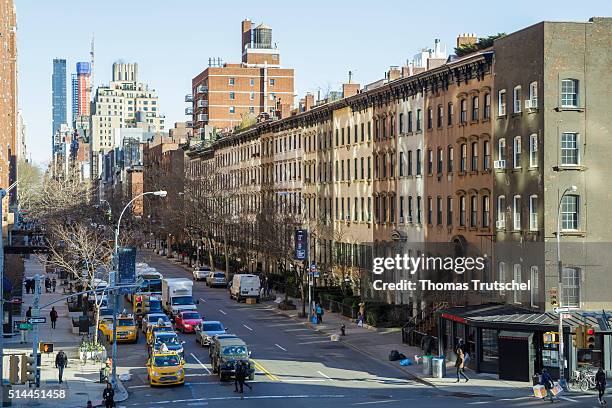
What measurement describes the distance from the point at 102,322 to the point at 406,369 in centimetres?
2383

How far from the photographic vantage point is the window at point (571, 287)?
50.2 metres

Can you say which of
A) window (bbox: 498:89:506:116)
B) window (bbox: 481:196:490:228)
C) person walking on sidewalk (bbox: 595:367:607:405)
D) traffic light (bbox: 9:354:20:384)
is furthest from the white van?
traffic light (bbox: 9:354:20:384)

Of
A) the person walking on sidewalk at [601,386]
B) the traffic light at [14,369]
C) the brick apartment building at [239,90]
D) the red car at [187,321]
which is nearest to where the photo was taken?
the traffic light at [14,369]

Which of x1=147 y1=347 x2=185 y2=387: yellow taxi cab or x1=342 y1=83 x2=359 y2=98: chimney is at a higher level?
x1=342 y1=83 x2=359 y2=98: chimney

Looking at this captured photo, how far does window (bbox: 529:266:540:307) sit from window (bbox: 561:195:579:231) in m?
2.70

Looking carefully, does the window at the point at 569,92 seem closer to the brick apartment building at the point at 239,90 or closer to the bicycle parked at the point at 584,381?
the bicycle parked at the point at 584,381

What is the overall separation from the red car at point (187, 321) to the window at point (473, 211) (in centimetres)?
1987

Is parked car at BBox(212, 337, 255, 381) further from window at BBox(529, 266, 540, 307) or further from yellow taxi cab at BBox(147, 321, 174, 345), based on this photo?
window at BBox(529, 266, 540, 307)

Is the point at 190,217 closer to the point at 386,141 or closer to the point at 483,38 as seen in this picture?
the point at 386,141

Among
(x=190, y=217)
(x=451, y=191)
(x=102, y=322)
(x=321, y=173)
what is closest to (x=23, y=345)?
(x=102, y=322)

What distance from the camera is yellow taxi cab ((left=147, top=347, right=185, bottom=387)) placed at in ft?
150

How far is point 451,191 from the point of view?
210 feet

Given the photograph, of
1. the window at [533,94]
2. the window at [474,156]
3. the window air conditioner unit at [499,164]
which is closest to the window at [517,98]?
the window at [533,94]

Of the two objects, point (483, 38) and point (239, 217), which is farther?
point (239, 217)
